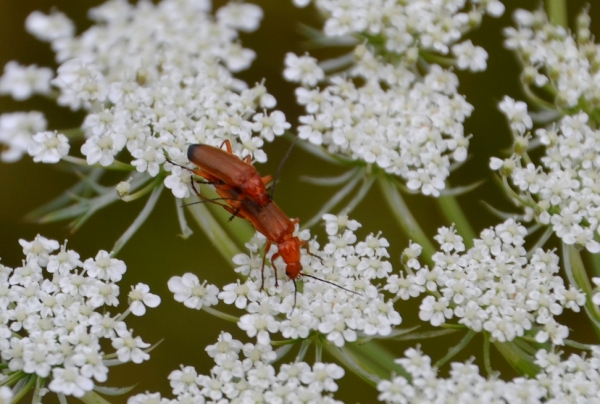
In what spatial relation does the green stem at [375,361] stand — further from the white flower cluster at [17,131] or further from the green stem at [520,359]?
the white flower cluster at [17,131]

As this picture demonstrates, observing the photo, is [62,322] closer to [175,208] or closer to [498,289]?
[498,289]

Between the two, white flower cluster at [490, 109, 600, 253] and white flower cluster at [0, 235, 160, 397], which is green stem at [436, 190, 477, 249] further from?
white flower cluster at [0, 235, 160, 397]

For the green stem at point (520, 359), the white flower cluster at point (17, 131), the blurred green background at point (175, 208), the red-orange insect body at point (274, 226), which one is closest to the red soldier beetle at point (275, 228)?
the red-orange insect body at point (274, 226)

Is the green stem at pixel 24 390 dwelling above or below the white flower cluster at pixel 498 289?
below

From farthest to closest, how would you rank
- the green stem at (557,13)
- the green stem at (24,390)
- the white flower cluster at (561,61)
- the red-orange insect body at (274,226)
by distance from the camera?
the green stem at (557,13)
the white flower cluster at (561,61)
the red-orange insect body at (274,226)
the green stem at (24,390)

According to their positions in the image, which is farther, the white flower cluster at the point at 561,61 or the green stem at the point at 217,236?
the white flower cluster at the point at 561,61

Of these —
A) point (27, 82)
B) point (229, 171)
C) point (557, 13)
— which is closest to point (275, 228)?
point (229, 171)
